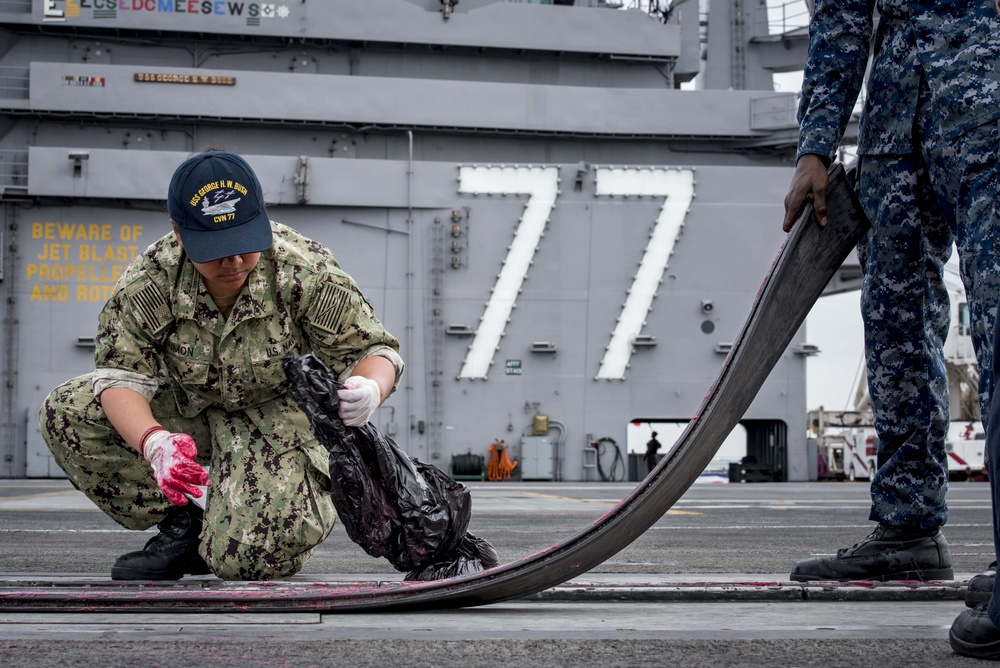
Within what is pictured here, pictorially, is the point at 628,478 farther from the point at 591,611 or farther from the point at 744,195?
the point at 591,611

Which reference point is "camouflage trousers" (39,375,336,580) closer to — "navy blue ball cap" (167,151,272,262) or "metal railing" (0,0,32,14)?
"navy blue ball cap" (167,151,272,262)

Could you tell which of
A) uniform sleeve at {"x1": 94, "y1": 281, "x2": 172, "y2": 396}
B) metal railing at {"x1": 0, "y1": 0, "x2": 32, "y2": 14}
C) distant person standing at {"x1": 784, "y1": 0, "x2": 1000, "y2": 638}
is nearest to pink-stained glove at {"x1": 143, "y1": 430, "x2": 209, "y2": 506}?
uniform sleeve at {"x1": 94, "y1": 281, "x2": 172, "y2": 396}

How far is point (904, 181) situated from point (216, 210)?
5.16ft

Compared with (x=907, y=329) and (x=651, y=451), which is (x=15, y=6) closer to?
(x=651, y=451)

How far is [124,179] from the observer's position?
16.0 meters

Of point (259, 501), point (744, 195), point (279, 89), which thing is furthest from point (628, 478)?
point (259, 501)

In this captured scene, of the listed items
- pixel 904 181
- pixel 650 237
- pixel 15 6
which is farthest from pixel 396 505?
pixel 15 6

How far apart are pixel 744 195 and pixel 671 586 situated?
15.7 m

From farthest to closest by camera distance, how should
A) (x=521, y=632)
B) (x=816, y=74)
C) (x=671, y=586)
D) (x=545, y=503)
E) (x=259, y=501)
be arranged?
(x=545, y=503)
(x=259, y=501)
(x=816, y=74)
(x=671, y=586)
(x=521, y=632)

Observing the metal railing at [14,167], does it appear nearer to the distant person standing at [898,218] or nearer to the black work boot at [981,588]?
the distant person standing at [898,218]

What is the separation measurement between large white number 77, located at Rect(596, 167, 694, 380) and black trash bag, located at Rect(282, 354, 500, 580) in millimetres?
14413

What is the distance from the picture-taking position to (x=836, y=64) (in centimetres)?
250

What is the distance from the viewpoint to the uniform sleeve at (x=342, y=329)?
263cm

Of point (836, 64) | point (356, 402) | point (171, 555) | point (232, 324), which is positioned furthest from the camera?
point (171, 555)
